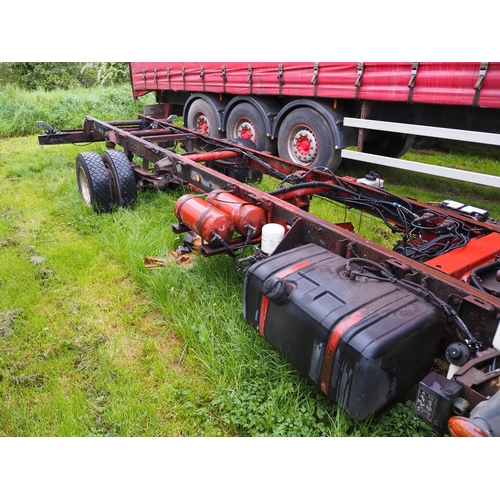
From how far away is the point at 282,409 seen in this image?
2170 mm

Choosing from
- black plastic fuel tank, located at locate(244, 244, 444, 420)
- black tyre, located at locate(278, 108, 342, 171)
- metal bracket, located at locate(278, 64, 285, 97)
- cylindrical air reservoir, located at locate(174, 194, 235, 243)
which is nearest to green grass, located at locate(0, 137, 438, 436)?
black plastic fuel tank, located at locate(244, 244, 444, 420)

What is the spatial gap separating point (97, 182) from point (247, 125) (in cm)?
365

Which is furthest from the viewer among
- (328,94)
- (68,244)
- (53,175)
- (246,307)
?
(53,175)

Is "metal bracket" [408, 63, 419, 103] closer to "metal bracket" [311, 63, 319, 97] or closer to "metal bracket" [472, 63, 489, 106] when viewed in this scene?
"metal bracket" [472, 63, 489, 106]

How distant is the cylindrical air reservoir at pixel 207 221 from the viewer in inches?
109

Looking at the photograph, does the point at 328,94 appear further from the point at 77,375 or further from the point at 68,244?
the point at 77,375

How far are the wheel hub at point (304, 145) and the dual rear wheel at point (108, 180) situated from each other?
109 inches

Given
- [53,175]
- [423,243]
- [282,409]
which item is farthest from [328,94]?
[282,409]

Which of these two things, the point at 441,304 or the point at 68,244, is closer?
the point at 441,304

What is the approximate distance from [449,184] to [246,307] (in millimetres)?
5064

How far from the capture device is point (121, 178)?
437cm

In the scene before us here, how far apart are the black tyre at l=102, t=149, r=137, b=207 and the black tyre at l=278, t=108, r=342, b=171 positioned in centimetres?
267

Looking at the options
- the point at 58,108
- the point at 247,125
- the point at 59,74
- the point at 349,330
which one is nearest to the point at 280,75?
the point at 247,125

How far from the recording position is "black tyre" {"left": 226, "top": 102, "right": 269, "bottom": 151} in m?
6.94
